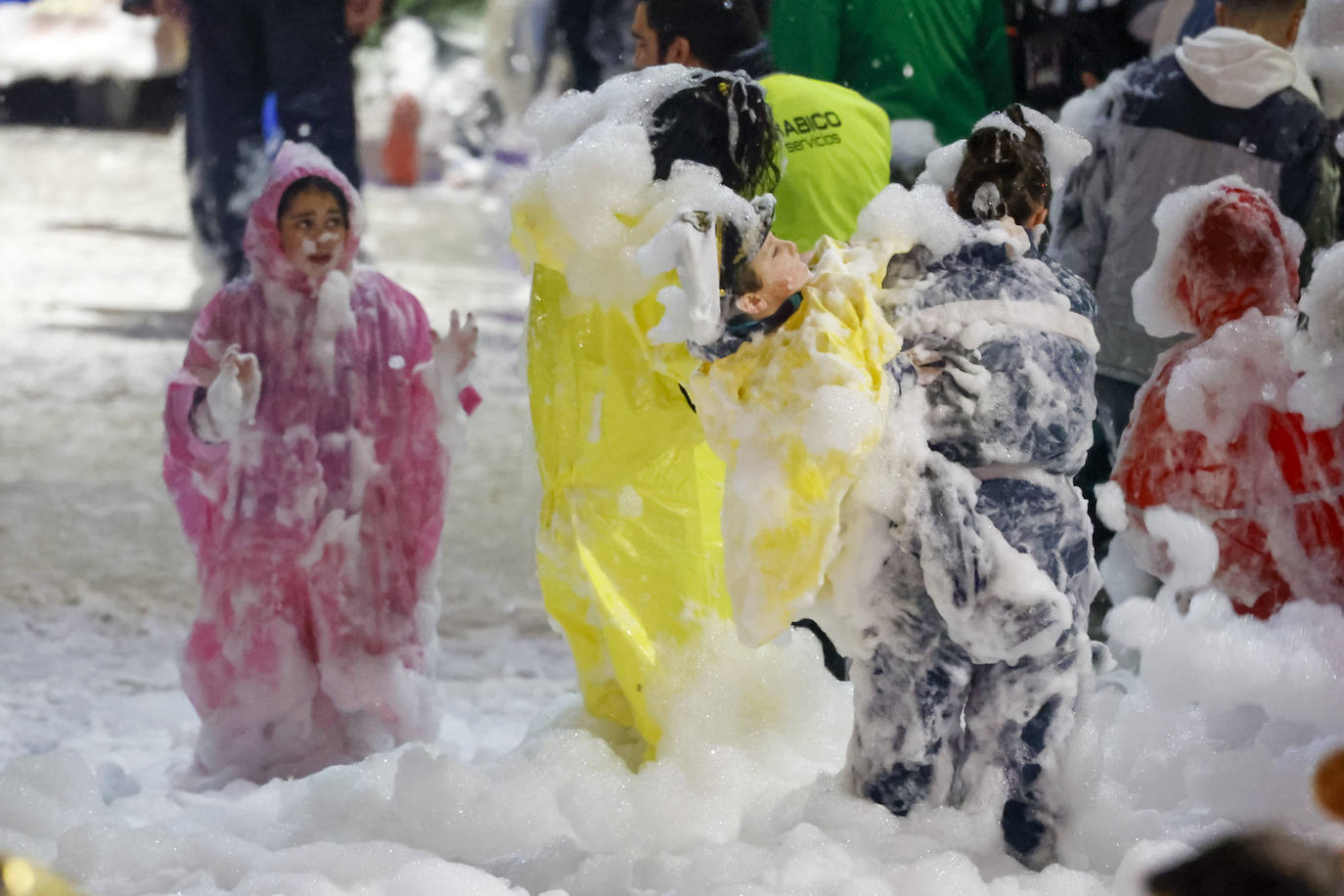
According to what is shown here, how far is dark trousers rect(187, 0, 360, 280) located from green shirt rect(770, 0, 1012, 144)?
1.62 meters

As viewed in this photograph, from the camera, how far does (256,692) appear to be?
307 cm

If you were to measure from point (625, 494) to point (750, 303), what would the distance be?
511 millimetres

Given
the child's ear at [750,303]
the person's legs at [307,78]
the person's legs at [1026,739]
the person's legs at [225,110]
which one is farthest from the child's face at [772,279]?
the person's legs at [225,110]

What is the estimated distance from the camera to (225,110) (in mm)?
5453

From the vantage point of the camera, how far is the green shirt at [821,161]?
2.98 m

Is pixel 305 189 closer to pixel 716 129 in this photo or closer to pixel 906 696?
pixel 716 129

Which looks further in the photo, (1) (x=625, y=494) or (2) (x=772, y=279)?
(1) (x=625, y=494)

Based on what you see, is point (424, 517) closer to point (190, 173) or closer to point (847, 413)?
point (847, 413)

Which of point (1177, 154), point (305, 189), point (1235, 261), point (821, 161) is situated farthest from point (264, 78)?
point (1235, 261)

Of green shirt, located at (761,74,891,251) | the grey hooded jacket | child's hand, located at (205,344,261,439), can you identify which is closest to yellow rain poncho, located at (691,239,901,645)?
green shirt, located at (761,74,891,251)

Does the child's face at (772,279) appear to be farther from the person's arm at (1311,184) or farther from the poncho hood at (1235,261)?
the person's arm at (1311,184)

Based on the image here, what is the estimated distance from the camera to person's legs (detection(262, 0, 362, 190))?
5090 mm

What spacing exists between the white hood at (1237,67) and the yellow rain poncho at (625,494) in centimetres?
157

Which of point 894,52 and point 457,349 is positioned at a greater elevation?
point 894,52
